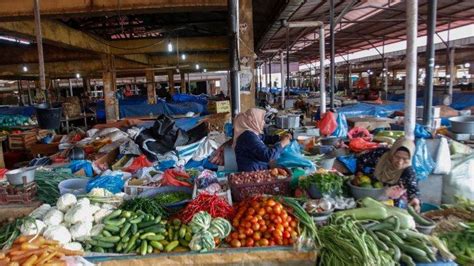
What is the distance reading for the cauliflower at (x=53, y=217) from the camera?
126 inches

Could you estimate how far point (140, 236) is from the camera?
3.05 metres

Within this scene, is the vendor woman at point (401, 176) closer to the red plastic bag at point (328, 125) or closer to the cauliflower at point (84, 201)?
the cauliflower at point (84, 201)

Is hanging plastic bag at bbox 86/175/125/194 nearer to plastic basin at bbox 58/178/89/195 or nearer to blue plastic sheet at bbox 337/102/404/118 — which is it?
plastic basin at bbox 58/178/89/195

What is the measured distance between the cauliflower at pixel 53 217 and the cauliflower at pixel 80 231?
22cm

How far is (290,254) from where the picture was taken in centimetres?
291

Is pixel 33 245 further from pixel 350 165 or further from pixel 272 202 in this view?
pixel 350 165

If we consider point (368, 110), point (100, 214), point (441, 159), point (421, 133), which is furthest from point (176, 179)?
point (368, 110)

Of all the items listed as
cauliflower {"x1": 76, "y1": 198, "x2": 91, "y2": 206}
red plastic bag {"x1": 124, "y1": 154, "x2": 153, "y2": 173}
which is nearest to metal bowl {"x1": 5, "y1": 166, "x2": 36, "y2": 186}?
cauliflower {"x1": 76, "y1": 198, "x2": 91, "y2": 206}

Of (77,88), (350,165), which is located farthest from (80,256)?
(77,88)

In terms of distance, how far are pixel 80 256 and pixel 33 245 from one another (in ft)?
1.28

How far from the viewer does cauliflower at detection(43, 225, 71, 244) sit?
298cm

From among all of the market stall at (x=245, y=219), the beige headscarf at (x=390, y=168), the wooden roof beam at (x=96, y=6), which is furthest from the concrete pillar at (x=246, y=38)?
the beige headscarf at (x=390, y=168)

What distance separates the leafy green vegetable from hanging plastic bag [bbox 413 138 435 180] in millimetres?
1122

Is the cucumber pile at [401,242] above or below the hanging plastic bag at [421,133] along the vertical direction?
below
